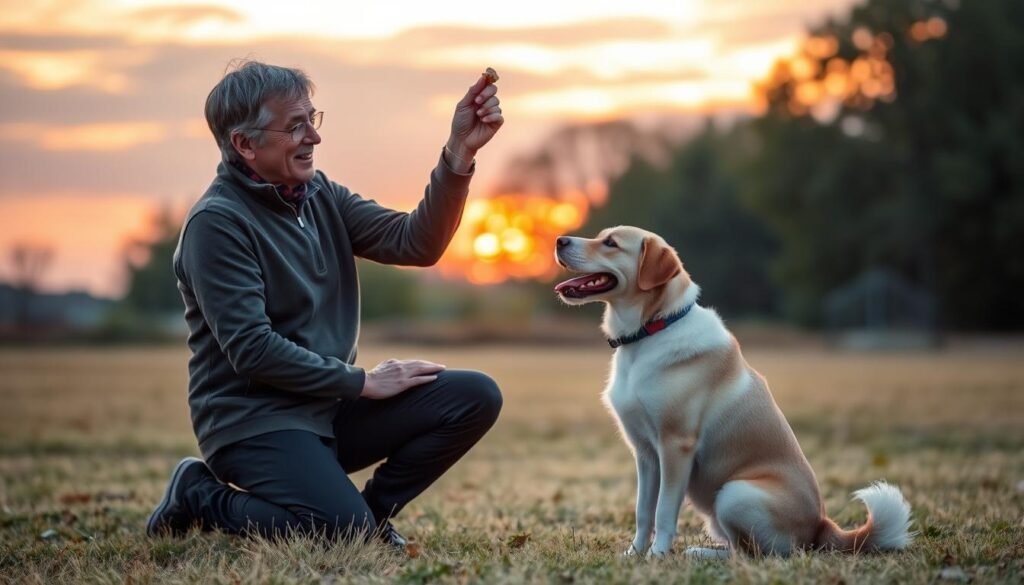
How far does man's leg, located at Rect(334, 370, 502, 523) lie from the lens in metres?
4.42

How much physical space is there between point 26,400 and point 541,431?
7125mm

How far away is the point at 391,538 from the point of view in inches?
170

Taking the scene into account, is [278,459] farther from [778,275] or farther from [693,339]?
[778,275]

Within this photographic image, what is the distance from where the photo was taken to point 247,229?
412 centimetres

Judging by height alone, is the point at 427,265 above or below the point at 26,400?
above

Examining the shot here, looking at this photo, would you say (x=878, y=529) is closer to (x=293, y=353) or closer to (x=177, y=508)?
(x=293, y=353)

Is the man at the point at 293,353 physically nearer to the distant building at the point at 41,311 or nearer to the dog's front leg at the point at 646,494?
the dog's front leg at the point at 646,494

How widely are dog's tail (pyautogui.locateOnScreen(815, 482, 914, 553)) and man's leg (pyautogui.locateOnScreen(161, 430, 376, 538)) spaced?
5.57 ft

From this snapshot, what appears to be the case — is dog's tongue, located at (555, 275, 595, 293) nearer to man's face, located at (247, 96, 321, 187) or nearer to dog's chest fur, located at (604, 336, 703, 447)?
dog's chest fur, located at (604, 336, 703, 447)

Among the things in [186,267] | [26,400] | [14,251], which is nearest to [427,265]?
[186,267]

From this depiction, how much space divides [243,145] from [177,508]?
1.50m

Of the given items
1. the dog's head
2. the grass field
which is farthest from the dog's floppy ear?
the grass field

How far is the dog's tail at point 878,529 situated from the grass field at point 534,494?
100 millimetres

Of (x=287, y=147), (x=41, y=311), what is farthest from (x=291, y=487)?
(x=41, y=311)
